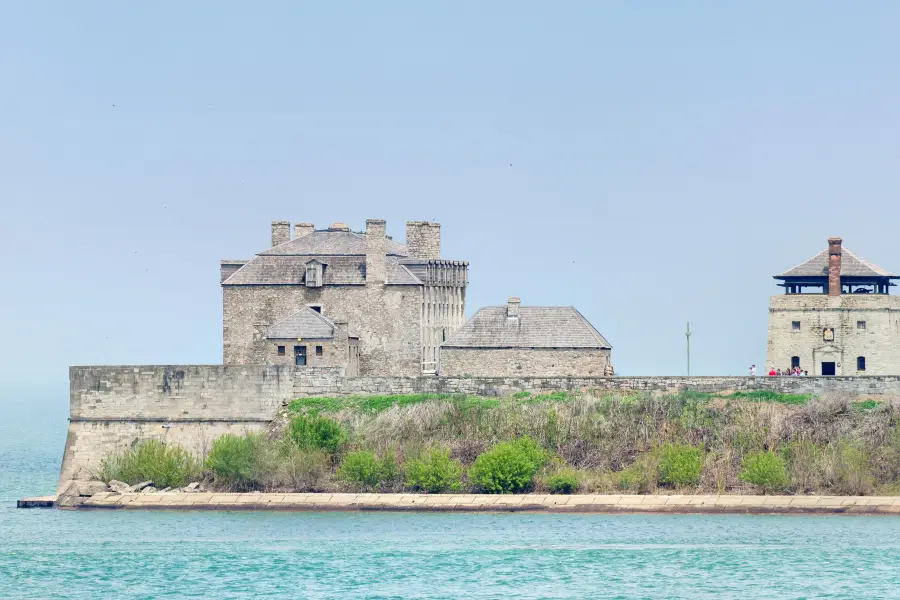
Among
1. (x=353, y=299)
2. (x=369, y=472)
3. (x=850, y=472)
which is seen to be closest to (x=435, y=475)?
(x=369, y=472)

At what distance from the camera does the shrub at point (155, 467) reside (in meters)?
53.7

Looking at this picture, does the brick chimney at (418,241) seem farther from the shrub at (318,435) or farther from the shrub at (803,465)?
the shrub at (803,465)

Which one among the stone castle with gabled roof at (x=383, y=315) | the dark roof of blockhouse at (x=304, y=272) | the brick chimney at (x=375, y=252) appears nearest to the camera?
the stone castle with gabled roof at (x=383, y=315)

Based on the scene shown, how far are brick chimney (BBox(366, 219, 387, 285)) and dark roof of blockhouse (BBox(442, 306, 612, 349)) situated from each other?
13.2 ft

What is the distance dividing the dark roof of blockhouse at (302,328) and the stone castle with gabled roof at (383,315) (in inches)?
1.2

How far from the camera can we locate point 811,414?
174ft

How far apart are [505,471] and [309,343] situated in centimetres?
1053

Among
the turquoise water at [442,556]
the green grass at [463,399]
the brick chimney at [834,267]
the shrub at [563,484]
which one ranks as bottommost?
the turquoise water at [442,556]

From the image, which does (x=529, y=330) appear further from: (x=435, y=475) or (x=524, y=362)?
(x=435, y=475)

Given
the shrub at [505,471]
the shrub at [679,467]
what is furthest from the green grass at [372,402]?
the shrub at [679,467]

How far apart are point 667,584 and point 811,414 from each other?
12554 mm

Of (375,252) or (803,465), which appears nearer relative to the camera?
(803,465)

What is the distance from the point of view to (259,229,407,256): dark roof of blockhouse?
6494 cm

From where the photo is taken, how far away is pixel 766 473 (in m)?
50.5
